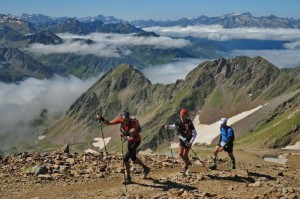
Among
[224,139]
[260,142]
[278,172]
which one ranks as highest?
[224,139]

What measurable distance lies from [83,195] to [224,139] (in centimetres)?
1089

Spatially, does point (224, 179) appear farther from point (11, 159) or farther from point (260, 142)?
point (260, 142)

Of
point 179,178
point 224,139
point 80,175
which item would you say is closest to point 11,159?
point 80,175

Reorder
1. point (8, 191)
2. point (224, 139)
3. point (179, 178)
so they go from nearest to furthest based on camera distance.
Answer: point (8, 191)
point (179, 178)
point (224, 139)

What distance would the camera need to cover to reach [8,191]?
77.9 feet

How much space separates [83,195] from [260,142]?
11990 cm

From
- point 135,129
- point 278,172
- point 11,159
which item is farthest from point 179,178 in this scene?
point 11,159

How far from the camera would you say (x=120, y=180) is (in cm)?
2594

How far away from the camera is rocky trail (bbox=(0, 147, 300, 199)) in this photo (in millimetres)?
22875

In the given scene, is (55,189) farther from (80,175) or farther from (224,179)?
(224,179)

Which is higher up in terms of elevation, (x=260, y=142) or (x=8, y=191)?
(x=8, y=191)

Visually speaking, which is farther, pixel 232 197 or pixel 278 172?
pixel 278 172

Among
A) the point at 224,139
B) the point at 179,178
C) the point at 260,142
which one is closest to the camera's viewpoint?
the point at 179,178

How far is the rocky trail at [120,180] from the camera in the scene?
22875mm
